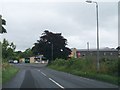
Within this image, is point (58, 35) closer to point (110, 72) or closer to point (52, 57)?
point (52, 57)

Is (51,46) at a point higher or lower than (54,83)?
higher

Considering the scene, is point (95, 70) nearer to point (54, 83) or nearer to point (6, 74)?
point (6, 74)

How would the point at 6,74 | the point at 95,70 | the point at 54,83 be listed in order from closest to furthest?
the point at 54,83, the point at 6,74, the point at 95,70

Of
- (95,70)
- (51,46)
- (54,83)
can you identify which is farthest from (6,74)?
(51,46)

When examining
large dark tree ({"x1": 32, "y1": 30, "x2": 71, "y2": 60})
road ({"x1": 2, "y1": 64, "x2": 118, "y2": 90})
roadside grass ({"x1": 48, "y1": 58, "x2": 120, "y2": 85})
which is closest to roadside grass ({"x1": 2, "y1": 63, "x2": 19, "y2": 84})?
road ({"x1": 2, "y1": 64, "x2": 118, "y2": 90})

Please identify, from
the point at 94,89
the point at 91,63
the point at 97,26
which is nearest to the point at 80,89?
the point at 94,89

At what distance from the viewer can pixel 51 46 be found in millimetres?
117688

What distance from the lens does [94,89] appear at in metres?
21.2

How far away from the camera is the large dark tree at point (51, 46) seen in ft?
385

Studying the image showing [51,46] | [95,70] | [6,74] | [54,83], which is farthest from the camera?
[51,46]

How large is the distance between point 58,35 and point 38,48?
32.8 ft

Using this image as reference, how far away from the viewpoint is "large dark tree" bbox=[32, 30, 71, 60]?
4624 inches

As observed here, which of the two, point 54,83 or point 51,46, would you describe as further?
point 51,46

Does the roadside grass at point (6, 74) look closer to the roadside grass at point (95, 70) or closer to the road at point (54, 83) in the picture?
the road at point (54, 83)
